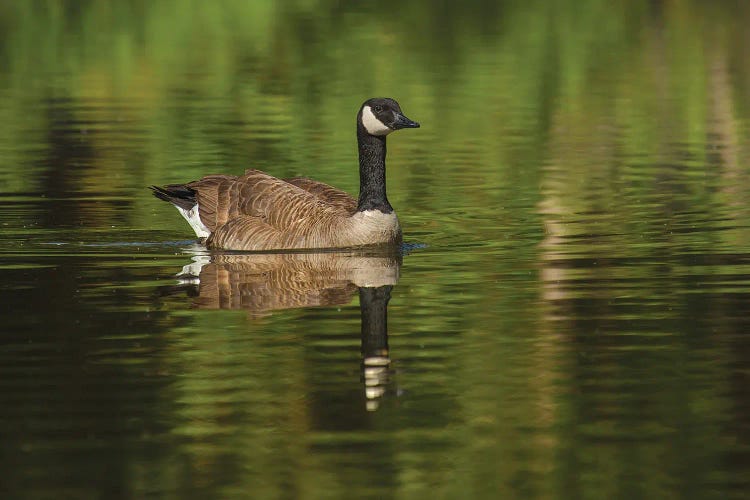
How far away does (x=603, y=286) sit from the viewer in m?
16.3

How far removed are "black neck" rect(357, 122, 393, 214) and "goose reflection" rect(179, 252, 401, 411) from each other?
662 millimetres

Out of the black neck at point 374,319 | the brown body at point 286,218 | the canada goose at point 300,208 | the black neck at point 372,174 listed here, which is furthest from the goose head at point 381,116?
the black neck at point 374,319

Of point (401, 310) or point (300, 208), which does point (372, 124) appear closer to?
point (300, 208)

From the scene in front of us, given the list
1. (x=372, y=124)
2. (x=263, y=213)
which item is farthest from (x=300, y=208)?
(x=372, y=124)

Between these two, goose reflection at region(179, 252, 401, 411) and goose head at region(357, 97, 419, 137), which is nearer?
goose reflection at region(179, 252, 401, 411)

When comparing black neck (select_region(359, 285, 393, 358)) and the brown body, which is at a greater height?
the brown body

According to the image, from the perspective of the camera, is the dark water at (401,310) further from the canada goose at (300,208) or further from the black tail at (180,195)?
the black tail at (180,195)

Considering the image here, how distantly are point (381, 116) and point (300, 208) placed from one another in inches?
59.5

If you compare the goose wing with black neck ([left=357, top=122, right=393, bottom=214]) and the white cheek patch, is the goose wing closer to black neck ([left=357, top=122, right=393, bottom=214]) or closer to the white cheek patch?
black neck ([left=357, top=122, right=393, bottom=214])

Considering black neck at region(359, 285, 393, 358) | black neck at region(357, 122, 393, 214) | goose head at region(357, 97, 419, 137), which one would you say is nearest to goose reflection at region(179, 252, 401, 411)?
black neck at region(359, 285, 393, 358)

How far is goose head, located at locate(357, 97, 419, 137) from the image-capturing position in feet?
64.8

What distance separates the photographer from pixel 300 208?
1916cm

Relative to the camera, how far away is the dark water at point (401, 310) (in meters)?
10.2

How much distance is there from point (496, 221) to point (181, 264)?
444 centimetres
